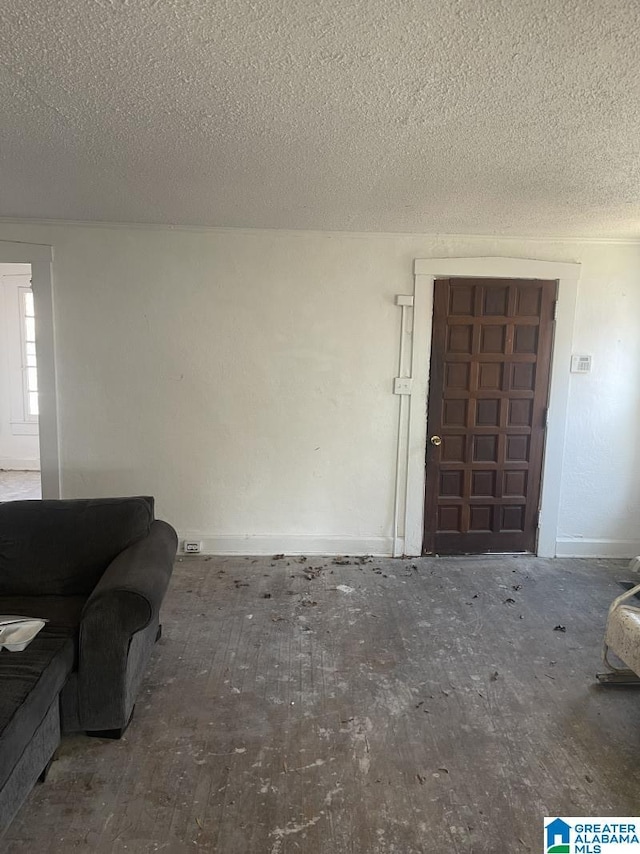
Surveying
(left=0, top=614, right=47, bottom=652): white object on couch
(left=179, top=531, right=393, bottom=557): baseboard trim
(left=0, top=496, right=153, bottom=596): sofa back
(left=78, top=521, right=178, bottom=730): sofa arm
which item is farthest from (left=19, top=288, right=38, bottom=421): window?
(left=78, top=521, right=178, bottom=730): sofa arm

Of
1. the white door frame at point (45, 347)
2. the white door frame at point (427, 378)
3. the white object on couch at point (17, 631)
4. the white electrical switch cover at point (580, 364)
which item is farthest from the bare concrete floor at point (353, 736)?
the white electrical switch cover at point (580, 364)

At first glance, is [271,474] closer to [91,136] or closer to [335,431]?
[335,431]

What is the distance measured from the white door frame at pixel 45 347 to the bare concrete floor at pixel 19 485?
1.66 m

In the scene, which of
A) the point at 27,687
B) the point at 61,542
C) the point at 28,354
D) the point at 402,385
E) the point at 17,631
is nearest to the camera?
the point at 27,687

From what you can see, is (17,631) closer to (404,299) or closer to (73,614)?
(73,614)

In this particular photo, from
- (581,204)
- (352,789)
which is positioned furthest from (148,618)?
(581,204)

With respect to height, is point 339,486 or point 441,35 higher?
point 441,35

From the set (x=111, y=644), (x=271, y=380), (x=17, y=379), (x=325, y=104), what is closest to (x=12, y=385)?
(x=17, y=379)

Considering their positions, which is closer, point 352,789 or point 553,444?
point 352,789

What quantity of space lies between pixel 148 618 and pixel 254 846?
813 mm

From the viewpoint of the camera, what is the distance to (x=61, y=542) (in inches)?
96.1

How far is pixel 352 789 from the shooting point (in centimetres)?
185

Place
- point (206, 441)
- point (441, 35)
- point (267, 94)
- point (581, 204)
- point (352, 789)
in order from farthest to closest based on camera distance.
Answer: point (206, 441) → point (581, 204) → point (352, 789) → point (267, 94) → point (441, 35)

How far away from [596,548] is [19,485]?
19.1 feet
